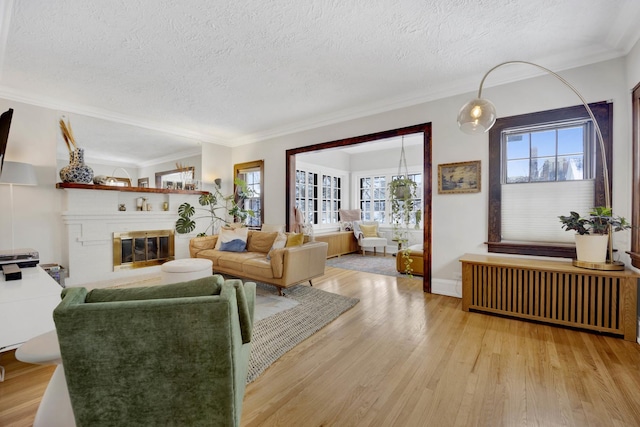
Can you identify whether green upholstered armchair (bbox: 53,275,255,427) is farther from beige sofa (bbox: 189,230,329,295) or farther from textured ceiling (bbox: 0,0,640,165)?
beige sofa (bbox: 189,230,329,295)

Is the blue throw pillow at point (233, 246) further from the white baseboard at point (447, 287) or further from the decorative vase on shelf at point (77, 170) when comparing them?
the white baseboard at point (447, 287)

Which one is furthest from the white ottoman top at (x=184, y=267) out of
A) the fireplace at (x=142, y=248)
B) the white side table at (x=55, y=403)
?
the white side table at (x=55, y=403)

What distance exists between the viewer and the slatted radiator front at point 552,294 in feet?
7.68

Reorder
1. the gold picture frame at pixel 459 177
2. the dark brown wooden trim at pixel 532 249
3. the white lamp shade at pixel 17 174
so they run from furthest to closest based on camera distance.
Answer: the gold picture frame at pixel 459 177 → the white lamp shade at pixel 17 174 → the dark brown wooden trim at pixel 532 249

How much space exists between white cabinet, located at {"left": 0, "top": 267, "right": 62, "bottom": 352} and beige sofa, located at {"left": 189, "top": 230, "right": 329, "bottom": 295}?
6.47 feet

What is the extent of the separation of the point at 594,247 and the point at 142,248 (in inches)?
232

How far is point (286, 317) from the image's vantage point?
281 cm

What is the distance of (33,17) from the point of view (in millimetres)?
2193

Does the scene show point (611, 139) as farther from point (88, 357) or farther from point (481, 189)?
point (88, 357)

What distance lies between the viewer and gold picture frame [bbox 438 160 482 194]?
10.8ft

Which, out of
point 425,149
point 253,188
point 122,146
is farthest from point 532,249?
point 122,146

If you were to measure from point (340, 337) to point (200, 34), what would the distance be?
9.83ft

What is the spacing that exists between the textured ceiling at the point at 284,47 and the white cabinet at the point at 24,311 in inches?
85.3

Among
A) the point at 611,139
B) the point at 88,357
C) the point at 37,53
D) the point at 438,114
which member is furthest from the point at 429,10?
the point at 37,53
